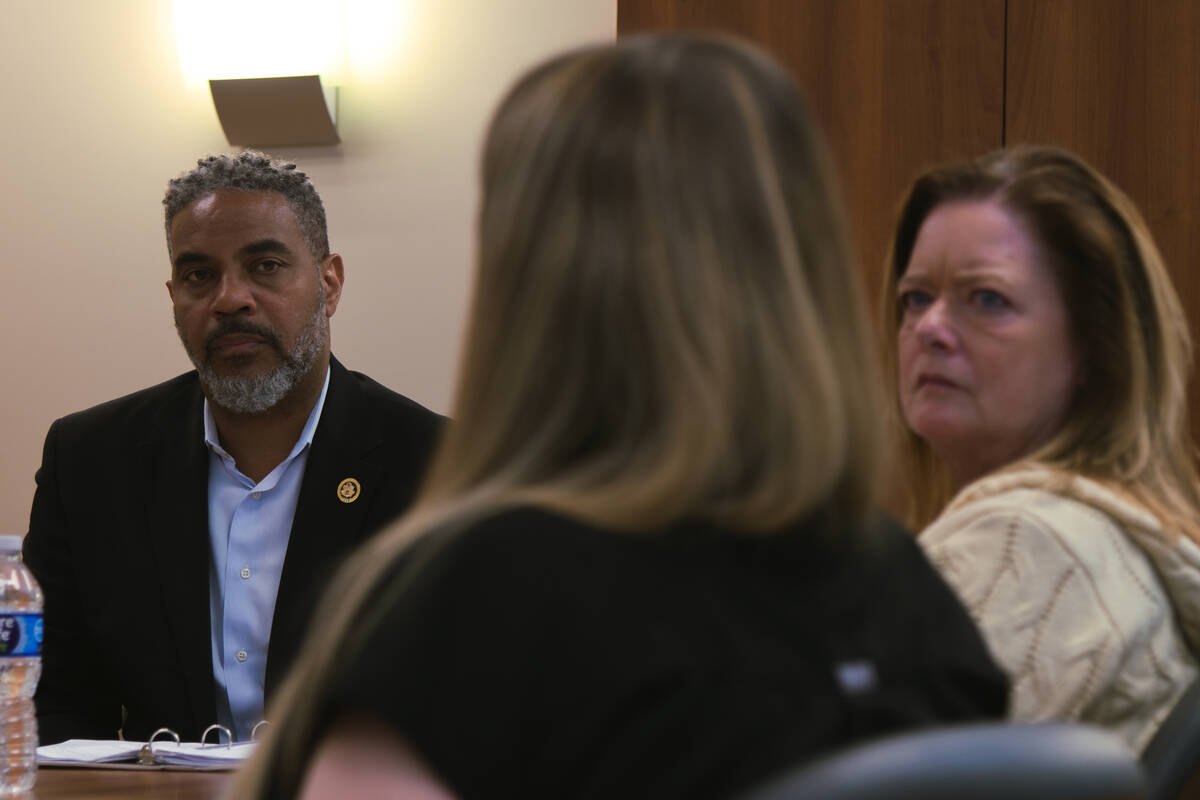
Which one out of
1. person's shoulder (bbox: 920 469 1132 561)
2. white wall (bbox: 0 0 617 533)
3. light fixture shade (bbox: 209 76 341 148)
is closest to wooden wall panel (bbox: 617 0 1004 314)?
white wall (bbox: 0 0 617 533)

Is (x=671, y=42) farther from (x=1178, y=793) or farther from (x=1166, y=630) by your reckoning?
(x=1166, y=630)

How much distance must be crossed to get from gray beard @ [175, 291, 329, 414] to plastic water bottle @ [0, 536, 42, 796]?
0.90 metres

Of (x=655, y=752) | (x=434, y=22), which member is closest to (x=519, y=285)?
(x=655, y=752)

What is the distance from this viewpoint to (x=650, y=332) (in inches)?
31.7

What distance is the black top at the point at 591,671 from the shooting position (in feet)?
2.35

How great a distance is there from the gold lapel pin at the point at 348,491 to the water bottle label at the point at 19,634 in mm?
1029

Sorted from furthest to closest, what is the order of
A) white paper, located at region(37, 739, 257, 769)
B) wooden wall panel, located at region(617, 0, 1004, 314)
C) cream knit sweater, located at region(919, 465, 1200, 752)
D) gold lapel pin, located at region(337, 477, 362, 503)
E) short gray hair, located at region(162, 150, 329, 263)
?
wooden wall panel, located at region(617, 0, 1004, 314)
short gray hair, located at region(162, 150, 329, 263)
gold lapel pin, located at region(337, 477, 362, 503)
white paper, located at region(37, 739, 257, 769)
cream knit sweater, located at region(919, 465, 1200, 752)

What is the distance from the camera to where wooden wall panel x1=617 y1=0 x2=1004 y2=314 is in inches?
122

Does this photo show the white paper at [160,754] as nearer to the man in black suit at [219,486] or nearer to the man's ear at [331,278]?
the man in black suit at [219,486]

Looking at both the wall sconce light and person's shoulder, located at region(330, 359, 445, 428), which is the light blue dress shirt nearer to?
person's shoulder, located at region(330, 359, 445, 428)

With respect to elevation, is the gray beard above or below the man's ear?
below

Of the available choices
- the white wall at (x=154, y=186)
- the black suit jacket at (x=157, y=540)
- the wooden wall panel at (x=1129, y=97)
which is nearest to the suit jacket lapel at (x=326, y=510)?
the black suit jacket at (x=157, y=540)

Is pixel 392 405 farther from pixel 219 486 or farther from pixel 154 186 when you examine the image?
pixel 154 186

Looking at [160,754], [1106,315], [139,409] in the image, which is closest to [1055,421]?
[1106,315]
